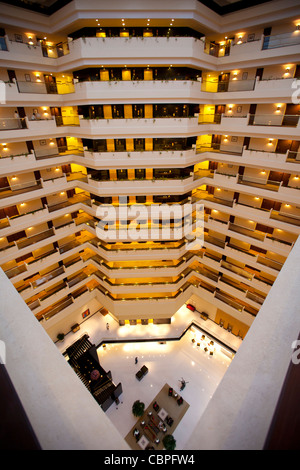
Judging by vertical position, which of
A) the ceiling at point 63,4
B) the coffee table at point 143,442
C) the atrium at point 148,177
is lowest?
the coffee table at point 143,442

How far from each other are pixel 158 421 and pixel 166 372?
3508 mm

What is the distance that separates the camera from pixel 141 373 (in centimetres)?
1905

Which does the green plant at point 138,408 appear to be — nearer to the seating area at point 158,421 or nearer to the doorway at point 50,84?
the seating area at point 158,421

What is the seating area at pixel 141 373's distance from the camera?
1895 cm

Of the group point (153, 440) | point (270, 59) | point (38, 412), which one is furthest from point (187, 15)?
point (153, 440)

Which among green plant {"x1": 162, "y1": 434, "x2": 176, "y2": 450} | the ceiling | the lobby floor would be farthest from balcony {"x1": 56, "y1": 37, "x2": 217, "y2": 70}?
green plant {"x1": 162, "y1": 434, "x2": 176, "y2": 450}

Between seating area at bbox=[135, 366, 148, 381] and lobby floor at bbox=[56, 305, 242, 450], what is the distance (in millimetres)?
246

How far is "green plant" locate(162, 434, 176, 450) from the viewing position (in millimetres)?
15145

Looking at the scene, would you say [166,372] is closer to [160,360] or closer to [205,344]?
[160,360]

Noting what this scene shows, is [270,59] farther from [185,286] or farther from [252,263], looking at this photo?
[185,286]

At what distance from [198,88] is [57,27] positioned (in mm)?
9937

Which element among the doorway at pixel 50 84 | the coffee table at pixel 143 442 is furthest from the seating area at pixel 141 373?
the doorway at pixel 50 84

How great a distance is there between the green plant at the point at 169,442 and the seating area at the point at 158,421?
0.54m

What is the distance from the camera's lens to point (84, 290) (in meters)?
22.2
